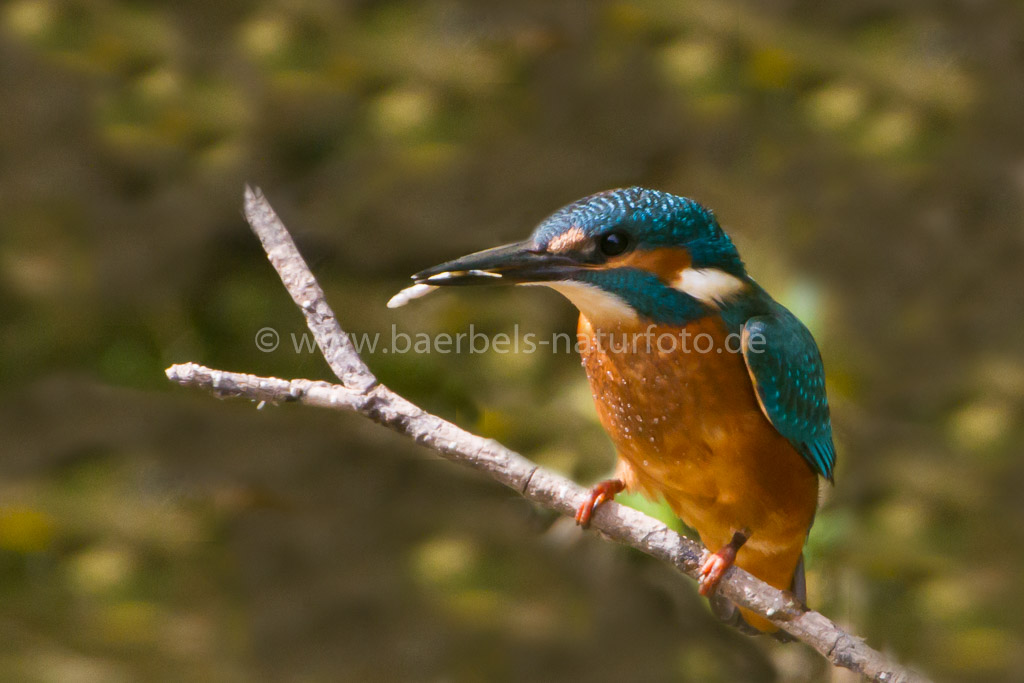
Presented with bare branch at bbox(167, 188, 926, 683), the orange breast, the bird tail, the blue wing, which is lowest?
bare branch at bbox(167, 188, 926, 683)

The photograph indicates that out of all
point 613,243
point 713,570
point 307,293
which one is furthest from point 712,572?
point 307,293

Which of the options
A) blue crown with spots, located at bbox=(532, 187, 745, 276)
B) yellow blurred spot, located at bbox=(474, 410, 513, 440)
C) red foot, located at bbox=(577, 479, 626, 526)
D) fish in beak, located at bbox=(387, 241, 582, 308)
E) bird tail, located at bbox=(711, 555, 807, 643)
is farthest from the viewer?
yellow blurred spot, located at bbox=(474, 410, 513, 440)

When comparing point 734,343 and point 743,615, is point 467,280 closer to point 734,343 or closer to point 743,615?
point 734,343

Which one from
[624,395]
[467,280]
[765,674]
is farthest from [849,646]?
[765,674]

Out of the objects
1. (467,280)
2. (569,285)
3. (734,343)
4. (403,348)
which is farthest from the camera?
(403,348)

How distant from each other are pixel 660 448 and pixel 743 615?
337 millimetres

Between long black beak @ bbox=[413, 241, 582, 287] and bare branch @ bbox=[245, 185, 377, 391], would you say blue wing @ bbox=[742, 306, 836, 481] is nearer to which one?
long black beak @ bbox=[413, 241, 582, 287]

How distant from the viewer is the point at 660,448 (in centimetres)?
102

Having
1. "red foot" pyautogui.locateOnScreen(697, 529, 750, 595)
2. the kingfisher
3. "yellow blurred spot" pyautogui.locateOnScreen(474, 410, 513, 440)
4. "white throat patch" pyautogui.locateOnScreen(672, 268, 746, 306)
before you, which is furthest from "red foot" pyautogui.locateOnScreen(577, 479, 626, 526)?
"yellow blurred spot" pyautogui.locateOnScreen(474, 410, 513, 440)

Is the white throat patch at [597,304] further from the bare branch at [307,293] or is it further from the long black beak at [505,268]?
the bare branch at [307,293]

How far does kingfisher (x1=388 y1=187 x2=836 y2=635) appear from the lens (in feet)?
2.88

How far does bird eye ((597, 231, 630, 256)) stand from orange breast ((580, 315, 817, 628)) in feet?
0.42

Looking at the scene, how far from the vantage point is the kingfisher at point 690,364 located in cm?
88

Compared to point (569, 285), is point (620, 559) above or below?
above
